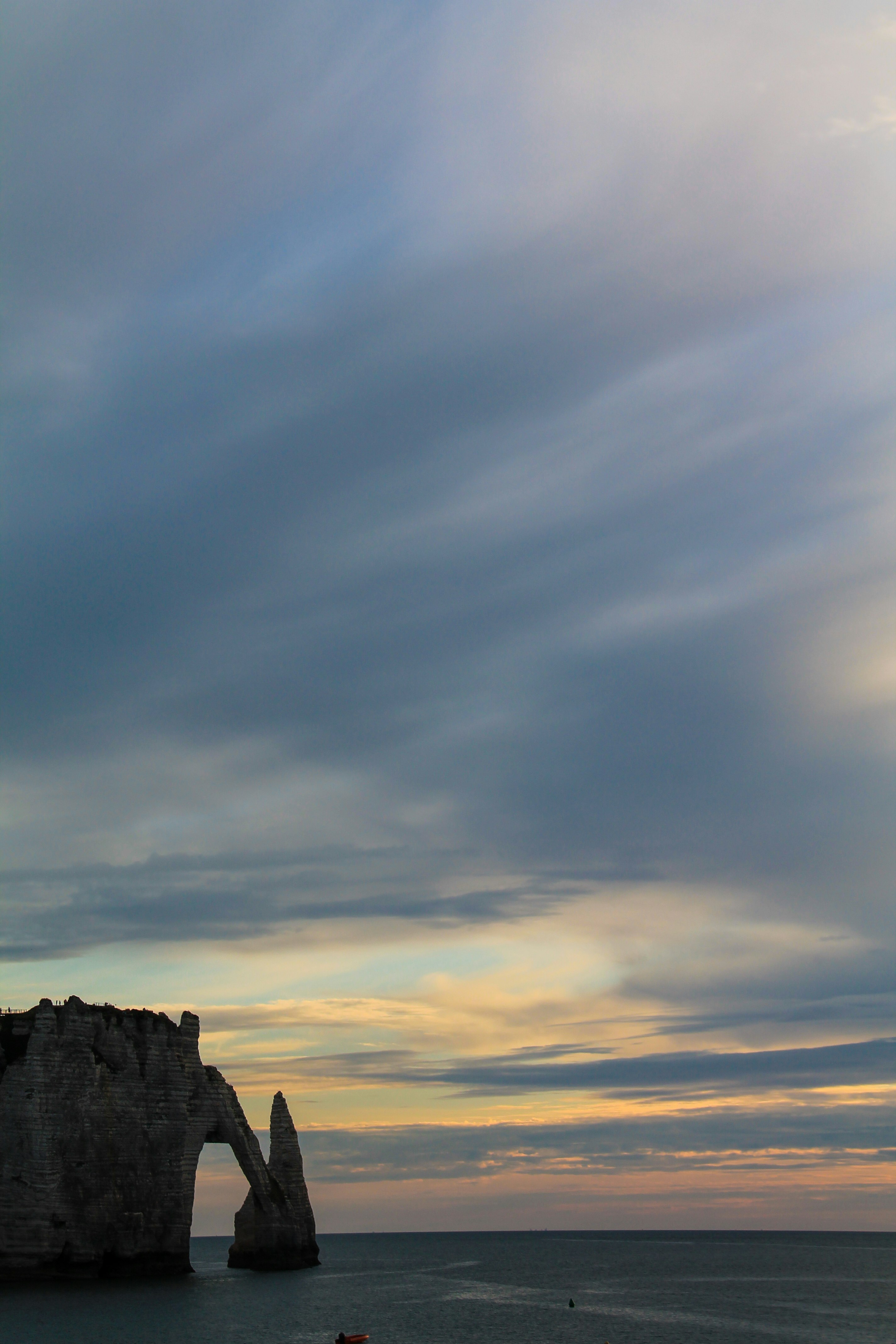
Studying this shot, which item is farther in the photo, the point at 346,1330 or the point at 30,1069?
the point at 30,1069

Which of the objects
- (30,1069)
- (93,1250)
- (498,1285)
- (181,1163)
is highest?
(30,1069)

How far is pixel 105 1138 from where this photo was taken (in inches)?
3521

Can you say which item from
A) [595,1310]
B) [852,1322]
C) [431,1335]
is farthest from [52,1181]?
[852,1322]

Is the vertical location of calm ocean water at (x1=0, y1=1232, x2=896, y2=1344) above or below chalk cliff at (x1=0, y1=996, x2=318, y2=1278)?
below

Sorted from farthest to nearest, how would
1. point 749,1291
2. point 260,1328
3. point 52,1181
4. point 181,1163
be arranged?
point 749,1291
point 181,1163
point 52,1181
point 260,1328

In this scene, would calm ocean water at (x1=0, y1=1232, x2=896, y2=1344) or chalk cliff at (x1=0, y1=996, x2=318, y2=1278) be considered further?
chalk cliff at (x1=0, y1=996, x2=318, y2=1278)

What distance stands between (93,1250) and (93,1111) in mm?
10274

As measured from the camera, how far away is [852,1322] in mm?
91750

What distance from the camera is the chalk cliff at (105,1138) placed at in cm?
8600

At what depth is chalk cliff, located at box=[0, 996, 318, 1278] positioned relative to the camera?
86000 mm

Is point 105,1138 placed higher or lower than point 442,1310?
higher

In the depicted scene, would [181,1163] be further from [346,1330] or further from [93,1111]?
[346,1330]

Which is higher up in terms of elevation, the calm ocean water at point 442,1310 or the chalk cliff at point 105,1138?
the chalk cliff at point 105,1138

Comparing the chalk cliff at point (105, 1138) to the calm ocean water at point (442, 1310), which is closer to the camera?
the calm ocean water at point (442, 1310)
